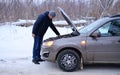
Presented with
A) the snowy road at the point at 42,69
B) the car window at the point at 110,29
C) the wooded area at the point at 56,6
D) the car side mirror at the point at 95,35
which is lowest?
the snowy road at the point at 42,69

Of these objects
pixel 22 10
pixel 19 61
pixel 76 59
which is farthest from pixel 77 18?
pixel 76 59

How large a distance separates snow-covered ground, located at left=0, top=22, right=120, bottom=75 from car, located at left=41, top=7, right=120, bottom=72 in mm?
324

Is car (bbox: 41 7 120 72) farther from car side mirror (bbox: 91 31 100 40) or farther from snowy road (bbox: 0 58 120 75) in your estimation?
snowy road (bbox: 0 58 120 75)

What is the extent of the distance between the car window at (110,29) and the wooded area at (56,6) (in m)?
9.85

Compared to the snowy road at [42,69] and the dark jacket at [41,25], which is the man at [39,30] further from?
the snowy road at [42,69]

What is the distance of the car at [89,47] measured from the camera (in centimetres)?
887

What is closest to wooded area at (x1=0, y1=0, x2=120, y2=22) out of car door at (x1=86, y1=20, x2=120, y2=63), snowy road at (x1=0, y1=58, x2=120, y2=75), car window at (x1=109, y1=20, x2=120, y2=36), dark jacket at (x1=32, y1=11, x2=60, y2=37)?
dark jacket at (x1=32, y1=11, x2=60, y2=37)

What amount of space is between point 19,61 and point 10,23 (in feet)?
24.5

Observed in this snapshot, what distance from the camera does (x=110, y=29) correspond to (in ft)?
29.6

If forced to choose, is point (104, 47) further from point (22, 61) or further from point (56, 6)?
point (56, 6)

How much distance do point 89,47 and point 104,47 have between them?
432 millimetres

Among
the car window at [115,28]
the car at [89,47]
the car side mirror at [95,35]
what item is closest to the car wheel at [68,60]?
the car at [89,47]

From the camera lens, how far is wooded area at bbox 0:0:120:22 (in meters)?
19.1

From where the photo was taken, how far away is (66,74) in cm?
870
